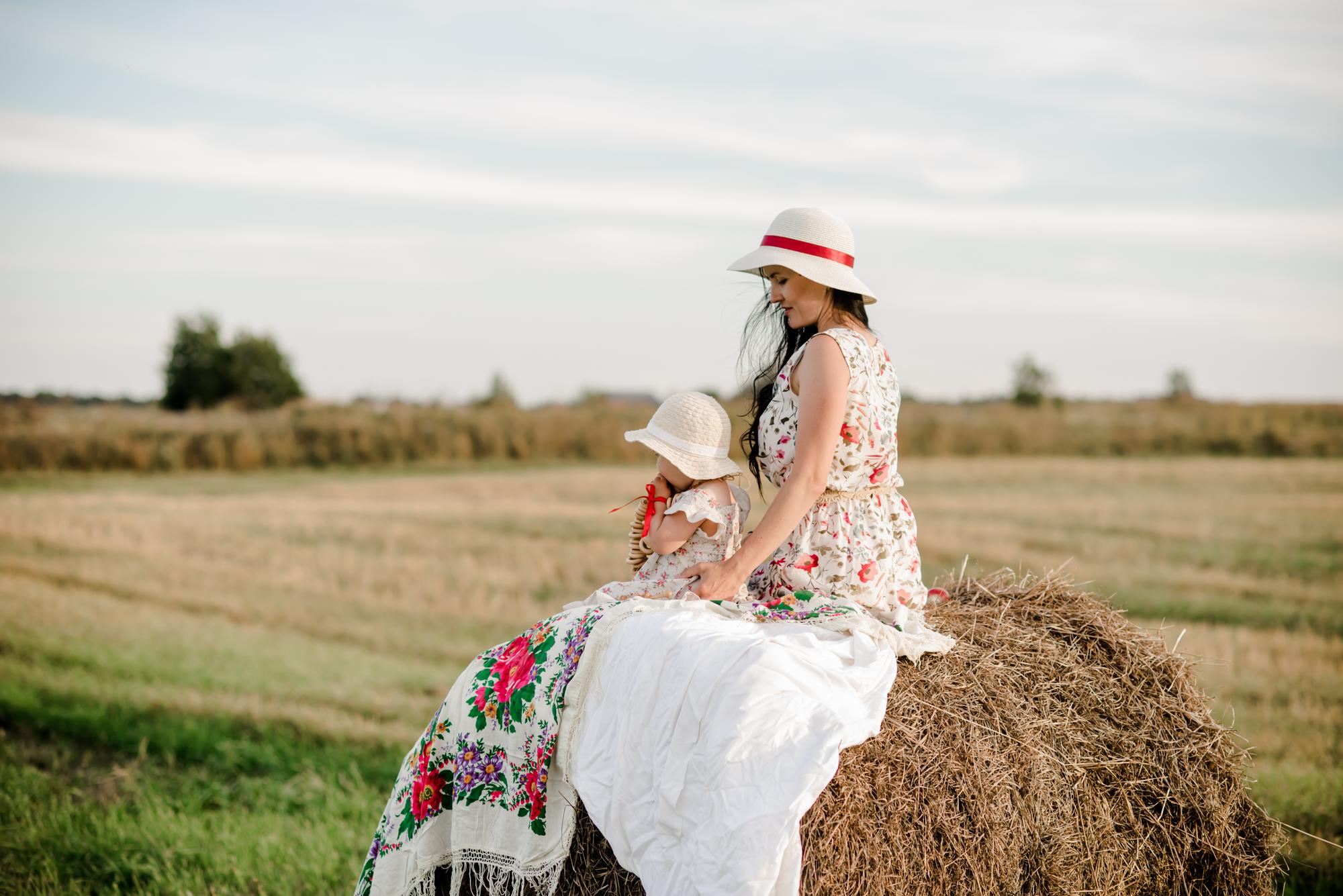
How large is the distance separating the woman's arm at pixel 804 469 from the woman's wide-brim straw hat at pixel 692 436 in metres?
0.35

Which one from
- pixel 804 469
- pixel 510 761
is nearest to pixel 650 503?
pixel 804 469

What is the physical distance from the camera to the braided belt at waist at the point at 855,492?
4523 millimetres

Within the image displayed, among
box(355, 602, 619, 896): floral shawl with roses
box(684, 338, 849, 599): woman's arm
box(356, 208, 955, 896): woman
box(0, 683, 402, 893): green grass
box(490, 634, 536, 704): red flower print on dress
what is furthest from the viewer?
box(0, 683, 402, 893): green grass

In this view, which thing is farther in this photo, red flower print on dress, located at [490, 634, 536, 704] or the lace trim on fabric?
red flower print on dress, located at [490, 634, 536, 704]

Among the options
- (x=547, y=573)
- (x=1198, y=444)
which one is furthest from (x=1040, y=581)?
(x=1198, y=444)

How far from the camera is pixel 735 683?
3.41 meters

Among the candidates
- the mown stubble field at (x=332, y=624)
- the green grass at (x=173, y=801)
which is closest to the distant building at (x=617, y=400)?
the mown stubble field at (x=332, y=624)

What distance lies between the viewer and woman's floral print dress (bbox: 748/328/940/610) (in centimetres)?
440

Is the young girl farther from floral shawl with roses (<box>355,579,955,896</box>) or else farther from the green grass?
the green grass

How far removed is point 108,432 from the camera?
25109 millimetres

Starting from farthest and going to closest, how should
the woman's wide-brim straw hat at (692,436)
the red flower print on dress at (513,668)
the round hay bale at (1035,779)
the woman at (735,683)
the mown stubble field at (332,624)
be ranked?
the mown stubble field at (332,624), the woman's wide-brim straw hat at (692,436), the red flower print on dress at (513,668), the round hay bale at (1035,779), the woman at (735,683)

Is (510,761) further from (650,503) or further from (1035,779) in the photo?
(1035,779)

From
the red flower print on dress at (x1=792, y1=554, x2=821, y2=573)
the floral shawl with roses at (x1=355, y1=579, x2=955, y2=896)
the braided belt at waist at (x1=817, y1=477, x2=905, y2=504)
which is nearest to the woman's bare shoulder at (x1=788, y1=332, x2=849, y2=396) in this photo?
the braided belt at waist at (x1=817, y1=477, x2=905, y2=504)

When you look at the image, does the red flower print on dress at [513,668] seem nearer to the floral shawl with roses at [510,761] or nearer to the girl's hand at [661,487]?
the floral shawl with roses at [510,761]
